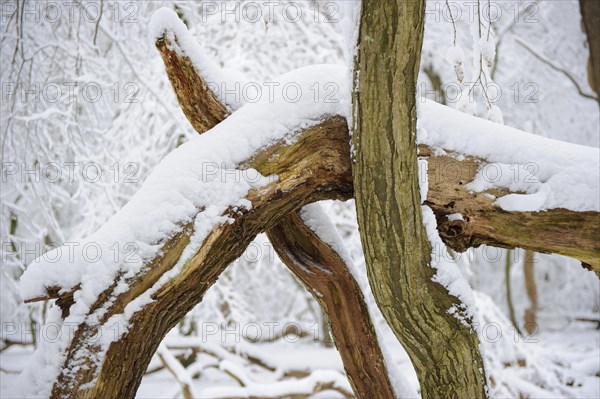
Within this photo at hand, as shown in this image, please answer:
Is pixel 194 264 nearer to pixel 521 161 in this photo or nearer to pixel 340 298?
pixel 340 298

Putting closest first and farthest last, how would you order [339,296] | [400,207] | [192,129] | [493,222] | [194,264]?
[400,207] < [194,264] < [493,222] < [339,296] < [192,129]

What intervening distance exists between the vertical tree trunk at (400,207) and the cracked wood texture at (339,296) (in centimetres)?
51

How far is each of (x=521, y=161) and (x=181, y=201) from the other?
1.22 metres

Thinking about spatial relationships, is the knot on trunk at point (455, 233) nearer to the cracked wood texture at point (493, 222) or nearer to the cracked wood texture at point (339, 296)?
the cracked wood texture at point (493, 222)

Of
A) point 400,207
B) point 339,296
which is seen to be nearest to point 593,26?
point 339,296

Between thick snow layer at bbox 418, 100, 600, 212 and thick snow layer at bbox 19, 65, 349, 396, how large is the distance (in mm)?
404

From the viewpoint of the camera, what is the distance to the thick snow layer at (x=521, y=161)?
1660mm

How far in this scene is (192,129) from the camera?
4418 mm

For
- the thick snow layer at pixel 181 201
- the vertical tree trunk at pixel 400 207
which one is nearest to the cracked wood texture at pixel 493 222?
the vertical tree trunk at pixel 400 207

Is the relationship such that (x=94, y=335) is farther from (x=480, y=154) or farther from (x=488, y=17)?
(x=488, y=17)

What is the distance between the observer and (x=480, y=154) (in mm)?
1791

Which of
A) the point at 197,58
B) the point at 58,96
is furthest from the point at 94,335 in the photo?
the point at 58,96

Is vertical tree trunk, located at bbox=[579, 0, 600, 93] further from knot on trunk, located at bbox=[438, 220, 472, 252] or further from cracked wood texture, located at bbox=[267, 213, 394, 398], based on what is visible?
cracked wood texture, located at bbox=[267, 213, 394, 398]

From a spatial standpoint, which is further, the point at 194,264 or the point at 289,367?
the point at 289,367
